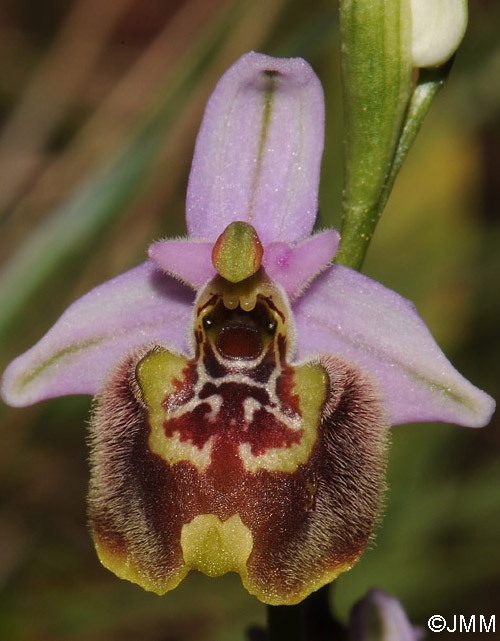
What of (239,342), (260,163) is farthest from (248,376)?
(260,163)

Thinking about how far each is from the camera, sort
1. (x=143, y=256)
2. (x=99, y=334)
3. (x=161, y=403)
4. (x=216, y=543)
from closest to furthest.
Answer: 1. (x=216, y=543)
2. (x=161, y=403)
3. (x=99, y=334)
4. (x=143, y=256)

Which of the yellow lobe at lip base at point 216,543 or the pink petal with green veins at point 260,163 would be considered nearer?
the yellow lobe at lip base at point 216,543

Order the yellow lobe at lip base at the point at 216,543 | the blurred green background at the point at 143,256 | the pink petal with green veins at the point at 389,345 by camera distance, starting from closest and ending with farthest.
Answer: the yellow lobe at lip base at the point at 216,543 < the pink petal with green veins at the point at 389,345 < the blurred green background at the point at 143,256

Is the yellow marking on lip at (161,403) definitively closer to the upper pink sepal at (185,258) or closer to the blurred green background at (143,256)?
the upper pink sepal at (185,258)

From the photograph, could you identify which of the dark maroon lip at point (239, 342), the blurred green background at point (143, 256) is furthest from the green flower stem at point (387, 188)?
the blurred green background at point (143, 256)

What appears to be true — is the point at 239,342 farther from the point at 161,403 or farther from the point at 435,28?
the point at 435,28

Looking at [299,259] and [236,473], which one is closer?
[236,473]

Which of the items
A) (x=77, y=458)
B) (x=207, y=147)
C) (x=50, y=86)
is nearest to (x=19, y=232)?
(x=50, y=86)
